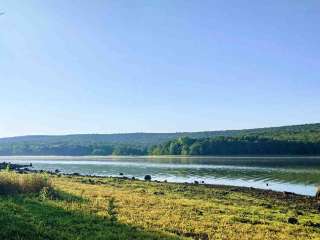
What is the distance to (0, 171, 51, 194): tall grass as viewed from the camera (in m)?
31.0

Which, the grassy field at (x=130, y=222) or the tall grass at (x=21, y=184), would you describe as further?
the tall grass at (x=21, y=184)

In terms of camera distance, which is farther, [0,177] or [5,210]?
[0,177]

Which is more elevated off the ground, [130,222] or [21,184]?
[21,184]

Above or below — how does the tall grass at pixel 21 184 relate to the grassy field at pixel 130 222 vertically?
above

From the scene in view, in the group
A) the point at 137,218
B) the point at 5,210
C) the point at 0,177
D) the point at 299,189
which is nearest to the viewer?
the point at 5,210

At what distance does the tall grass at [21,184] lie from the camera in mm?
31000

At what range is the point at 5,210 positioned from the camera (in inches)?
890

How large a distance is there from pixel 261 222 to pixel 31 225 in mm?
12357

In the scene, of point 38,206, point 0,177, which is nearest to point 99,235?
point 38,206

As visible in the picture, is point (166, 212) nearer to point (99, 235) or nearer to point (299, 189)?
point (99, 235)

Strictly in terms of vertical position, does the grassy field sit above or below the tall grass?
below

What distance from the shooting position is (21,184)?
3219cm

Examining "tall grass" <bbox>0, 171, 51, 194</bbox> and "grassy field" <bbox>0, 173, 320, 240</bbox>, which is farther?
"tall grass" <bbox>0, 171, 51, 194</bbox>

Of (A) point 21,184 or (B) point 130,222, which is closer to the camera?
(B) point 130,222
